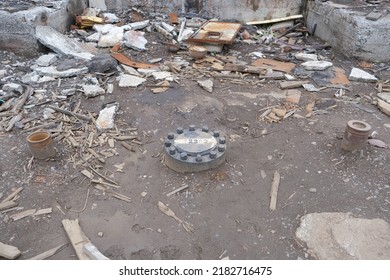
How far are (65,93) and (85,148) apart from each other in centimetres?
178

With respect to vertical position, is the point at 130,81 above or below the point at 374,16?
below

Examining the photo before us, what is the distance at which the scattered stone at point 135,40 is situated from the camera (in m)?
8.06

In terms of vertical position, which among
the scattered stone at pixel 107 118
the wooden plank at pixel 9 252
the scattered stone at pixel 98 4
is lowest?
the wooden plank at pixel 9 252

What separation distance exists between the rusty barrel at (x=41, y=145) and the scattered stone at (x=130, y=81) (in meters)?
2.23

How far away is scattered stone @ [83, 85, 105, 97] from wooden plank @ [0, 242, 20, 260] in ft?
10.5

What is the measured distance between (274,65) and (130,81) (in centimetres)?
342

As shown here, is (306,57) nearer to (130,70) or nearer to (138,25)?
(130,70)

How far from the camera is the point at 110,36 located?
8.45 metres

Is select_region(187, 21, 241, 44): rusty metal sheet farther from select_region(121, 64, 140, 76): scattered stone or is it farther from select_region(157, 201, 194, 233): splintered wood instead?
select_region(157, 201, 194, 233): splintered wood

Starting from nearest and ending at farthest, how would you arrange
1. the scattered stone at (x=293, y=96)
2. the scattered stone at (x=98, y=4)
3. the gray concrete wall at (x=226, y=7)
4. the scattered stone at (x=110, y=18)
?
1. the scattered stone at (x=293, y=96)
2. the scattered stone at (x=110, y=18)
3. the gray concrete wall at (x=226, y=7)
4. the scattered stone at (x=98, y=4)

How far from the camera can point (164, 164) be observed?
4441 millimetres

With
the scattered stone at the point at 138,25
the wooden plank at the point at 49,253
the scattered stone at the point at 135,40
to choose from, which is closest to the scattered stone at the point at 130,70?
the scattered stone at the point at 135,40

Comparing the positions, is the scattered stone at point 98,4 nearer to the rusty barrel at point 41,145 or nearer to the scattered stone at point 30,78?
the scattered stone at point 30,78

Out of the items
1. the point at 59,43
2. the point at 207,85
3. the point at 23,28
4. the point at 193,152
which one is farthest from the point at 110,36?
the point at 193,152
